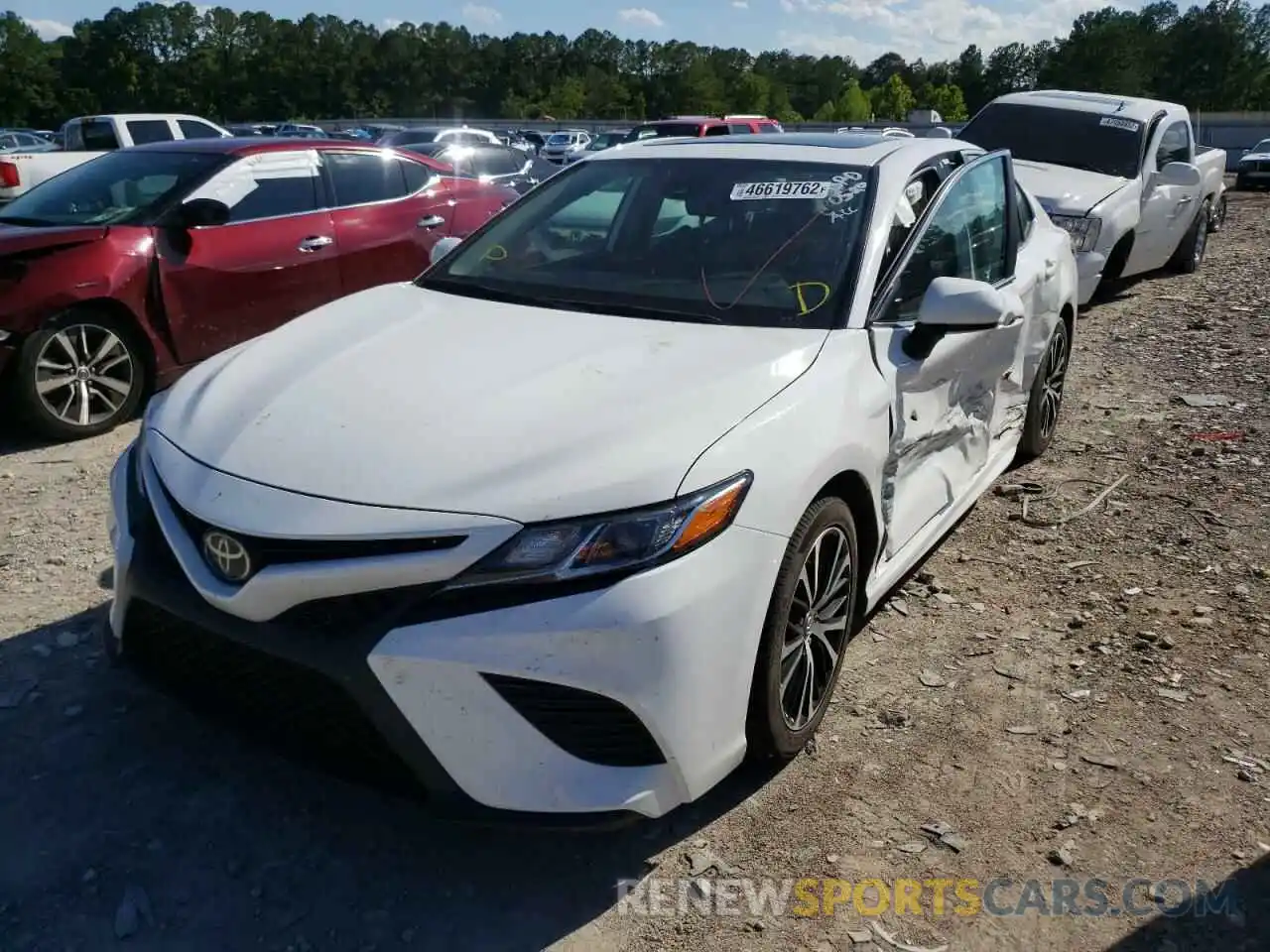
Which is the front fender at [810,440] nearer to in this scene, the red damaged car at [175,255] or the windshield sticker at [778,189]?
the windshield sticker at [778,189]

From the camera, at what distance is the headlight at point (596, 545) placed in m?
2.28

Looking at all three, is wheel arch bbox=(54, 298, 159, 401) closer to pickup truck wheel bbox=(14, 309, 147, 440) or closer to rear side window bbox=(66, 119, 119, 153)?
pickup truck wheel bbox=(14, 309, 147, 440)

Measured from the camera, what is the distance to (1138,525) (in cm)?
477

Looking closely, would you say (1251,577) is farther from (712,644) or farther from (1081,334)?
(1081,334)

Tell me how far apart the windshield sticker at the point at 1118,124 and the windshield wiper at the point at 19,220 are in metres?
8.38

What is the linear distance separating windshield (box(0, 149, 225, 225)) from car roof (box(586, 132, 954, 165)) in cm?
302

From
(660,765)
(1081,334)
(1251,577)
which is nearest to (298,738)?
(660,765)

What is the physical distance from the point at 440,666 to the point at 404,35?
416 feet

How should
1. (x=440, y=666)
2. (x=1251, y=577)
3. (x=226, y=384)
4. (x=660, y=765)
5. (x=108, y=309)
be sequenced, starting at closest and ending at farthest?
(x=440, y=666) < (x=660, y=765) < (x=226, y=384) < (x=1251, y=577) < (x=108, y=309)

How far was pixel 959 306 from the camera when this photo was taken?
Answer: 319 centimetres

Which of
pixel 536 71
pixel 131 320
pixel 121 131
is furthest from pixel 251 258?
pixel 536 71

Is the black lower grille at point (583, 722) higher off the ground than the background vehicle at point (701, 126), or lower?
lower

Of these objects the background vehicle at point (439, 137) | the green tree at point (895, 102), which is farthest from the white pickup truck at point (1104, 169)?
the green tree at point (895, 102)

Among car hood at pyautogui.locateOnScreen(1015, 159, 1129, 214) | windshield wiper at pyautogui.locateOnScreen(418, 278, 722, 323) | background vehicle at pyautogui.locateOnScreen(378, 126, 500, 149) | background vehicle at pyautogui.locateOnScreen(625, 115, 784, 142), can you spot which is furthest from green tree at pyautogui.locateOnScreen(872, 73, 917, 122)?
windshield wiper at pyautogui.locateOnScreen(418, 278, 722, 323)
